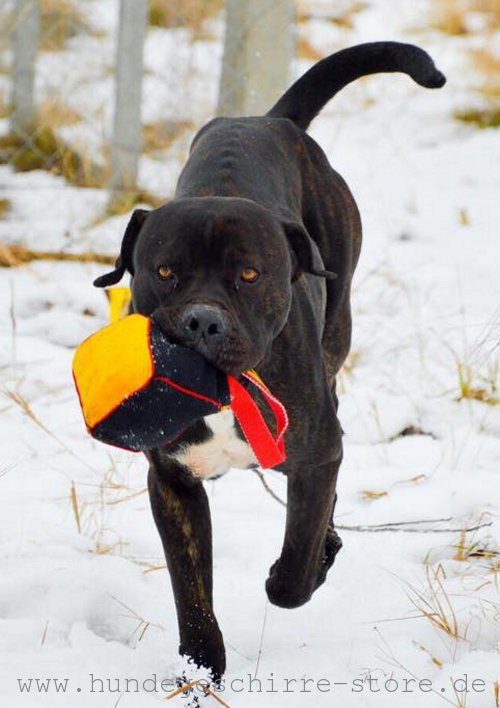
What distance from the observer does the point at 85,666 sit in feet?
8.55

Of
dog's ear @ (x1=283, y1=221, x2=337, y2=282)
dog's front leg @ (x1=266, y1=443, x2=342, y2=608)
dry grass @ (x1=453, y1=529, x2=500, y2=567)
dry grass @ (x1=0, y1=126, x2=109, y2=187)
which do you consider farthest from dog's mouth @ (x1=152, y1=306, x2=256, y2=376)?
dry grass @ (x1=0, y1=126, x2=109, y2=187)

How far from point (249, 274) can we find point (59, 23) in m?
6.06

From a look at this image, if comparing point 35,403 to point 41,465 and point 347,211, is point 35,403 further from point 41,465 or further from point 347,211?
point 347,211

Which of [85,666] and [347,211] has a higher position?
[347,211]

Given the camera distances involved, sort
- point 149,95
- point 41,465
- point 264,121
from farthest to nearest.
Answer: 1. point 149,95
2. point 41,465
3. point 264,121

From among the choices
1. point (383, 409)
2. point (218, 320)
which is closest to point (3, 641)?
point (218, 320)

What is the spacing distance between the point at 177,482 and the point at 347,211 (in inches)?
41.9

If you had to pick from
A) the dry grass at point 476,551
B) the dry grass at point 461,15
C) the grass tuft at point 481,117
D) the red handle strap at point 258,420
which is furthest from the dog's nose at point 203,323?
the dry grass at point 461,15

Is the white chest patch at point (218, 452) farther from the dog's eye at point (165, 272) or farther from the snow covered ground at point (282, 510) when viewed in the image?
the snow covered ground at point (282, 510)

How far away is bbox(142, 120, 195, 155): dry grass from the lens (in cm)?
690

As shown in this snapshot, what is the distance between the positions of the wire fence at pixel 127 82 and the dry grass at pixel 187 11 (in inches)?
0.5

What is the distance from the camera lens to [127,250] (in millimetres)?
2592

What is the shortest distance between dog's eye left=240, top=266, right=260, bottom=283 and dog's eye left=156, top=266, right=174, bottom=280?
0.49 feet

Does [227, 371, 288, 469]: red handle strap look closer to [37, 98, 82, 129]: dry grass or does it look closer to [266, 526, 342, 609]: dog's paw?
[266, 526, 342, 609]: dog's paw
